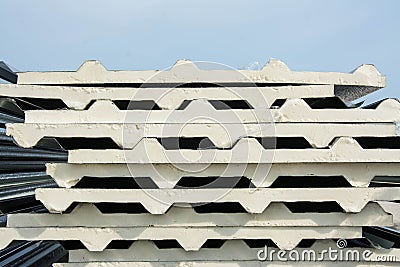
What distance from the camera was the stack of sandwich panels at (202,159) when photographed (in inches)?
37.9

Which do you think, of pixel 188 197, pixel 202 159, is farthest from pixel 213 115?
pixel 188 197

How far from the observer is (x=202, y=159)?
3.16ft

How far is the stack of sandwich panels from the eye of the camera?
3.16 feet

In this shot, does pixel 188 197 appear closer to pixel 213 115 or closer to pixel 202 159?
pixel 202 159

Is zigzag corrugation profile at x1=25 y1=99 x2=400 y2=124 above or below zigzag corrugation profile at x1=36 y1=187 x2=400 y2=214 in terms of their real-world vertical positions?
above

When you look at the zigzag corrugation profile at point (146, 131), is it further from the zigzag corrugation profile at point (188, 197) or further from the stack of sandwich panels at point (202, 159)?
the zigzag corrugation profile at point (188, 197)

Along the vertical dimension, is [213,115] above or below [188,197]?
above

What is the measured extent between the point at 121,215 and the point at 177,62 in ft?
1.40

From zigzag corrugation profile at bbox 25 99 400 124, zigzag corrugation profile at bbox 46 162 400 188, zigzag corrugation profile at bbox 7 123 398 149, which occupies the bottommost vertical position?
zigzag corrugation profile at bbox 46 162 400 188

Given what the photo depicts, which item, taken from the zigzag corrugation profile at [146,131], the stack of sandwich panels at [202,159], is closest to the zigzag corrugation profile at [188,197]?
the stack of sandwich panels at [202,159]

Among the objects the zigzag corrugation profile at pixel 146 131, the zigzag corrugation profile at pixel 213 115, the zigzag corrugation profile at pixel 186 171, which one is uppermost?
the zigzag corrugation profile at pixel 213 115

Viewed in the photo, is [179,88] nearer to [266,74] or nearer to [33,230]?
[266,74]

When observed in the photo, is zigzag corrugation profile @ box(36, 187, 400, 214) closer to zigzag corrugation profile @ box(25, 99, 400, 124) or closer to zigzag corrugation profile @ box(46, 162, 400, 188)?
zigzag corrugation profile @ box(46, 162, 400, 188)

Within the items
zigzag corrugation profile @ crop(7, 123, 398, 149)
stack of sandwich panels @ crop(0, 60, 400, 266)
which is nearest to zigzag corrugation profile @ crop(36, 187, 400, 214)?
stack of sandwich panels @ crop(0, 60, 400, 266)
